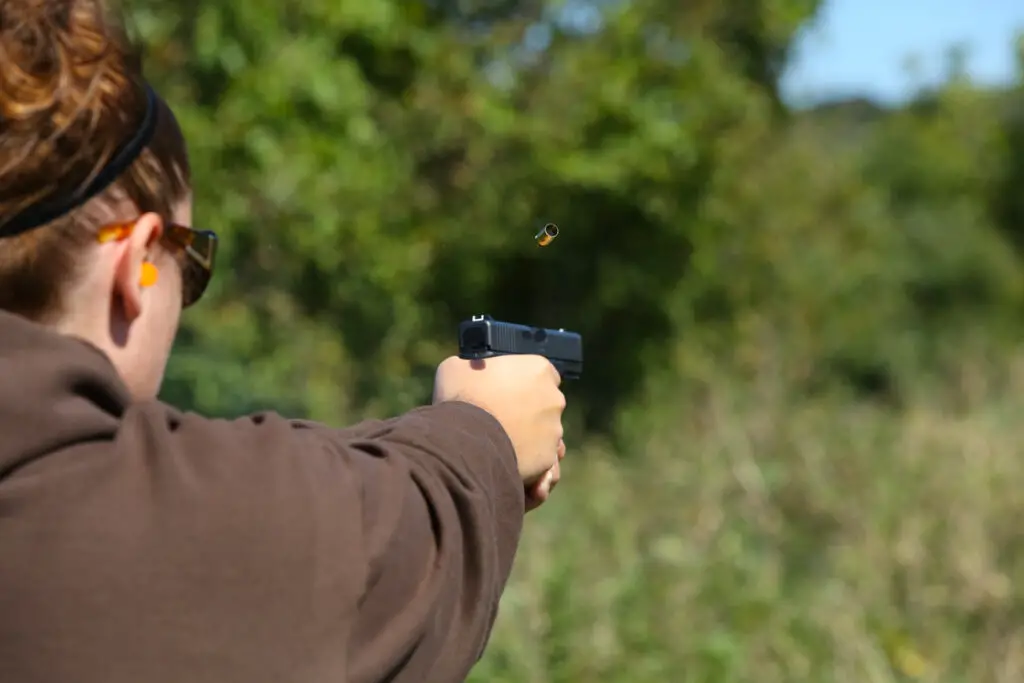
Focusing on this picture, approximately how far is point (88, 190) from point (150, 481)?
27cm

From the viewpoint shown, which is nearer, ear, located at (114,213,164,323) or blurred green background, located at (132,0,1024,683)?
ear, located at (114,213,164,323)

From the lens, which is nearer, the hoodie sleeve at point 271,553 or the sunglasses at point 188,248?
the hoodie sleeve at point 271,553

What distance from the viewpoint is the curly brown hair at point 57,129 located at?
1.12 m

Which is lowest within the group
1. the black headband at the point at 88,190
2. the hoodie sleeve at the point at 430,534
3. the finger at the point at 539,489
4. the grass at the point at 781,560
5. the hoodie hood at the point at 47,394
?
the grass at the point at 781,560

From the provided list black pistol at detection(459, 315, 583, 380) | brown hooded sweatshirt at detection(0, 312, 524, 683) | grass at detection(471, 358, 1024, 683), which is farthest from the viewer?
grass at detection(471, 358, 1024, 683)

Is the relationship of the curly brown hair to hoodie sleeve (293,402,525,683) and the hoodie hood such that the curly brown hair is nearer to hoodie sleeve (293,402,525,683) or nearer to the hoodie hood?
the hoodie hood

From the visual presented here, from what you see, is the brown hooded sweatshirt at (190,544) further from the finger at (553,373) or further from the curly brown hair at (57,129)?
the finger at (553,373)

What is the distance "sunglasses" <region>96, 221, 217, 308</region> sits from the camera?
1.19m

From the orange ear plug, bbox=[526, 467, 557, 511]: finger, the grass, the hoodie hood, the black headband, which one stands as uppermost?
the black headband

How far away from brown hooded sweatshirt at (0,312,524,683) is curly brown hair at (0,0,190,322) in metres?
0.07

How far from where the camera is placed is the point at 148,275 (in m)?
1.24

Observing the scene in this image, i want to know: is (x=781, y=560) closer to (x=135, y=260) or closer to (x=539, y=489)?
(x=539, y=489)

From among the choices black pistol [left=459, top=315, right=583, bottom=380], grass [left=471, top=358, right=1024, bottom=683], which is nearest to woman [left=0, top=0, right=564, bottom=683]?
black pistol [left=459, top=315, right=583, bottom=380]

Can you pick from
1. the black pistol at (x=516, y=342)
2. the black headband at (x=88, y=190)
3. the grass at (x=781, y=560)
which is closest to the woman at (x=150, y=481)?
the black headband at (x=88, y=190)
